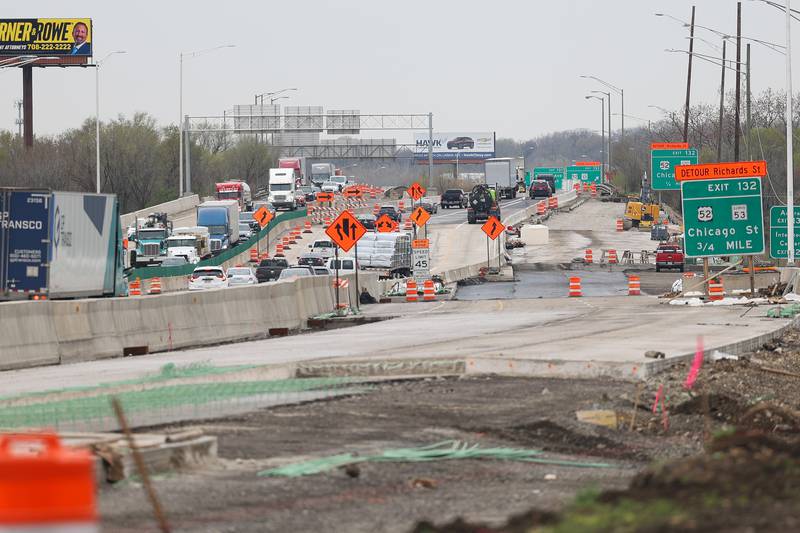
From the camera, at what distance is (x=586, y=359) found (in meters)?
18.8

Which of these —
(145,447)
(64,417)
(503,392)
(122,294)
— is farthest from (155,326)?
(145,447)

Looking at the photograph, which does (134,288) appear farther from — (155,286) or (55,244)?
(55,244)

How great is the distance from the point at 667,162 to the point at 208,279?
118 feet

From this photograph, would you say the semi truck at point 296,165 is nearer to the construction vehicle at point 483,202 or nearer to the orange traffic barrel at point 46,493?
the construction vehicle at point 483,202

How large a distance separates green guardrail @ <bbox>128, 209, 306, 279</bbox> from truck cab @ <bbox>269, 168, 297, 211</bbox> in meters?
9.68

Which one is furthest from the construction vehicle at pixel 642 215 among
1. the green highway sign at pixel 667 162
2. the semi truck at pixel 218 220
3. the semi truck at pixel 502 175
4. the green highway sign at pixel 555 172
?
the green highway sign at pixel 555 172

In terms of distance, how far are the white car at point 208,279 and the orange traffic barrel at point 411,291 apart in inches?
281

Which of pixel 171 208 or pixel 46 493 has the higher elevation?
pixel 171 208

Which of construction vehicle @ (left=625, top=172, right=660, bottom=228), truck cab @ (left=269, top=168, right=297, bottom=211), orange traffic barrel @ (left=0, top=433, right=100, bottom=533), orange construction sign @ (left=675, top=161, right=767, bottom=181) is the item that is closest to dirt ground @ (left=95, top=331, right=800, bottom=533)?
orange traffic barrel @ (left=0, top=433, right=100, bottom=533)

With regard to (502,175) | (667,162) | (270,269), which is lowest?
(270,269)

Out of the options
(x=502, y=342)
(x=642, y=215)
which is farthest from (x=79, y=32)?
(x=502, y=342)

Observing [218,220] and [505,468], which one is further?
[218,220]

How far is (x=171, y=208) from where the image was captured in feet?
360

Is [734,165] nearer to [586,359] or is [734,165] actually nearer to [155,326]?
[155,326]
